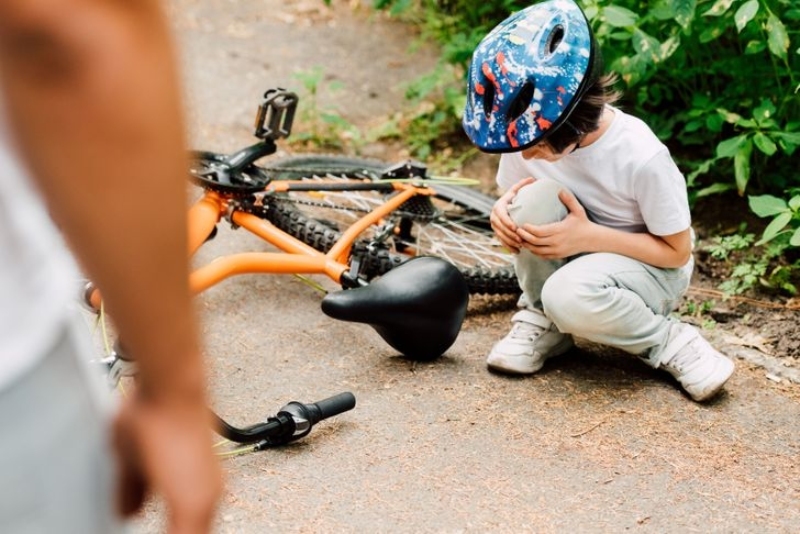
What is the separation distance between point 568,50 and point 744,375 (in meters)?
1.03

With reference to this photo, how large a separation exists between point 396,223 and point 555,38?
0.97m

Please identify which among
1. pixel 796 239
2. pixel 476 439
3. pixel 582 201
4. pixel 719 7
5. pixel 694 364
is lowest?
pixel 476 439

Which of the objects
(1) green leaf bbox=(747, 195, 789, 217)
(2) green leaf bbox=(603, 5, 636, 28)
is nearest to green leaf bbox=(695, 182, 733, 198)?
(1) green leaf bbox=(747, 195, 789, 217)

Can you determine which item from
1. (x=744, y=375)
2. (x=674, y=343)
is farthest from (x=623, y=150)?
(x=744, y=375)

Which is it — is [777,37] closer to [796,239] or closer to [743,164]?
[743,164]

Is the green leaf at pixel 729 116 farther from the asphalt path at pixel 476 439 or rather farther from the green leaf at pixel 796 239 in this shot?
the asphalt path at pixel 476 439

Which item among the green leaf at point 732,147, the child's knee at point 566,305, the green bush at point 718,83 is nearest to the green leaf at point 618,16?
the green bush at point 718,83

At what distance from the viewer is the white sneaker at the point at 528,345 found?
2.49m

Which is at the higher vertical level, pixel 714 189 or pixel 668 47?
pixel 668 47

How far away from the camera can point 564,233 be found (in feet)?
7.76

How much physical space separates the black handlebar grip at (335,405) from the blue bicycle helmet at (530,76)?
27.7 inches

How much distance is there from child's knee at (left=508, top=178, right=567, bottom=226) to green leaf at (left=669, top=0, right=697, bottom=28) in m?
0.75

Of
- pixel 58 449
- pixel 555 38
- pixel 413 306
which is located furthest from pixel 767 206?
pixel 58 449

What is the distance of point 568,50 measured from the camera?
7.26ft
